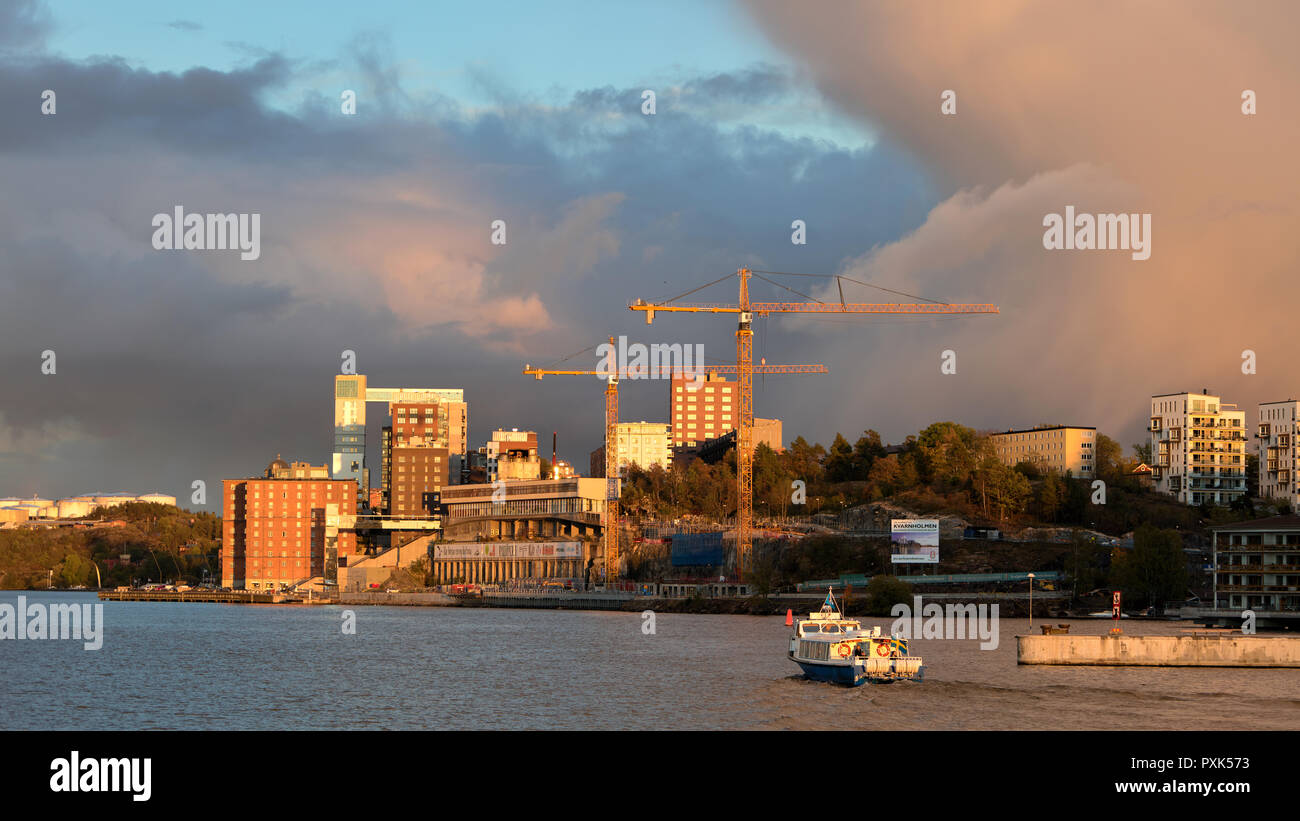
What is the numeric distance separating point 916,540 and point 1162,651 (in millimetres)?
103922

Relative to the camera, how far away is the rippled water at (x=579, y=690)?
60.0m

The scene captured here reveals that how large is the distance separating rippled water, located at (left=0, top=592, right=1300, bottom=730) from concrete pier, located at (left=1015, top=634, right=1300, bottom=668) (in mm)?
931

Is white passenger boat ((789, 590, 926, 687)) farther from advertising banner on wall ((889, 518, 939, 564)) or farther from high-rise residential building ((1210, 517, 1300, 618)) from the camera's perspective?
advertising banner on wall ((889, 518, 939, 564))

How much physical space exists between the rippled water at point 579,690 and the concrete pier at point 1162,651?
3.05 ft

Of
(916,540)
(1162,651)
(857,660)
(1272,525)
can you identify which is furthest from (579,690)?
(916,540)

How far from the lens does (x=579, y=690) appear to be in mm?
74500

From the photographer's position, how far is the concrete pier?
259 feet


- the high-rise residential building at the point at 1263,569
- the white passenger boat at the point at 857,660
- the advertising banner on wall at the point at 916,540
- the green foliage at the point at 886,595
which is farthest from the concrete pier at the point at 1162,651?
the advertising banner on wall at the point at 916,540

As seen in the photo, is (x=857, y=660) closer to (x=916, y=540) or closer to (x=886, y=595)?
(x=886, y=595)

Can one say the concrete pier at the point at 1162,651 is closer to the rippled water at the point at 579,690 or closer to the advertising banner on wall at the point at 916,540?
the rippled water at the point at 579,690

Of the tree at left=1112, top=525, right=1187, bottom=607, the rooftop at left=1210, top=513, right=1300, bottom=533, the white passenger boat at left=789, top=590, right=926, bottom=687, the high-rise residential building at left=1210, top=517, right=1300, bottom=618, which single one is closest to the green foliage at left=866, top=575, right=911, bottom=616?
the tree at left=1112, top=525, right=1187, bottom=607

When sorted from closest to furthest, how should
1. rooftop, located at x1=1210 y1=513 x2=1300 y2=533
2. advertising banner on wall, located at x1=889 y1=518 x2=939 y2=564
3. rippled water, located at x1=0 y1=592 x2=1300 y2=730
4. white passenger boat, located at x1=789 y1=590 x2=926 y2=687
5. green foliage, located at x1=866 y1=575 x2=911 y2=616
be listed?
rippled water, located at x1=0 y1=592 x2=1300 y2=730, white passenger boat, located at x1=789 y1=590 x2=926 y2=687, rooftop, located at x1=1210 y1=513 x2=1300 y2=533, green foliage, located at x1=866 y1=575 x2=911 y2=616, advertising banner on wall, located at x1=889 y1=518 x2=939 y2=564
